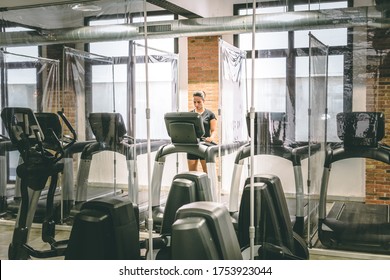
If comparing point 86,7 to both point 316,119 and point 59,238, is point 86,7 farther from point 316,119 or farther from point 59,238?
point 316,119

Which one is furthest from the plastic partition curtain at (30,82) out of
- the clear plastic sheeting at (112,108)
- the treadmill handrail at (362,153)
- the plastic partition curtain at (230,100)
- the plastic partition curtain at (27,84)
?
the treadmill handrail at (362,153)

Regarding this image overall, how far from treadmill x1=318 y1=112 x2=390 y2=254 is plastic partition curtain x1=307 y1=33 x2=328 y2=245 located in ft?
0.54

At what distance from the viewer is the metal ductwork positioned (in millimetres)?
4867

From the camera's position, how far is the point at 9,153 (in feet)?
19.4

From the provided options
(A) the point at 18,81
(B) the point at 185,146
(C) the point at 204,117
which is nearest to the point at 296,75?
(B) the point at 185,146

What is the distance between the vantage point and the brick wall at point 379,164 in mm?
5004

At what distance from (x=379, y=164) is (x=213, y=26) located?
9.25 ft

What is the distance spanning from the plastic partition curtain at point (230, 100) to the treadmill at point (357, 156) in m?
1.59

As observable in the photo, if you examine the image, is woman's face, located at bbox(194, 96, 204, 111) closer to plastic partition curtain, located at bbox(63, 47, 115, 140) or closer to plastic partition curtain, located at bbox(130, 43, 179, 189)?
plastic partition curtain, located at bbox(130, 43, 179, 189)

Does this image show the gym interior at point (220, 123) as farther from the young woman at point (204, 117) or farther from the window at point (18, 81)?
the young woman at point (204, 117)

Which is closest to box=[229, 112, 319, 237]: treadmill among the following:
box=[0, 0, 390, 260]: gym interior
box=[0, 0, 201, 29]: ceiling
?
box=[0, 0, 390, 260]: gym interior

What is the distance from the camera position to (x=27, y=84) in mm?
5914
